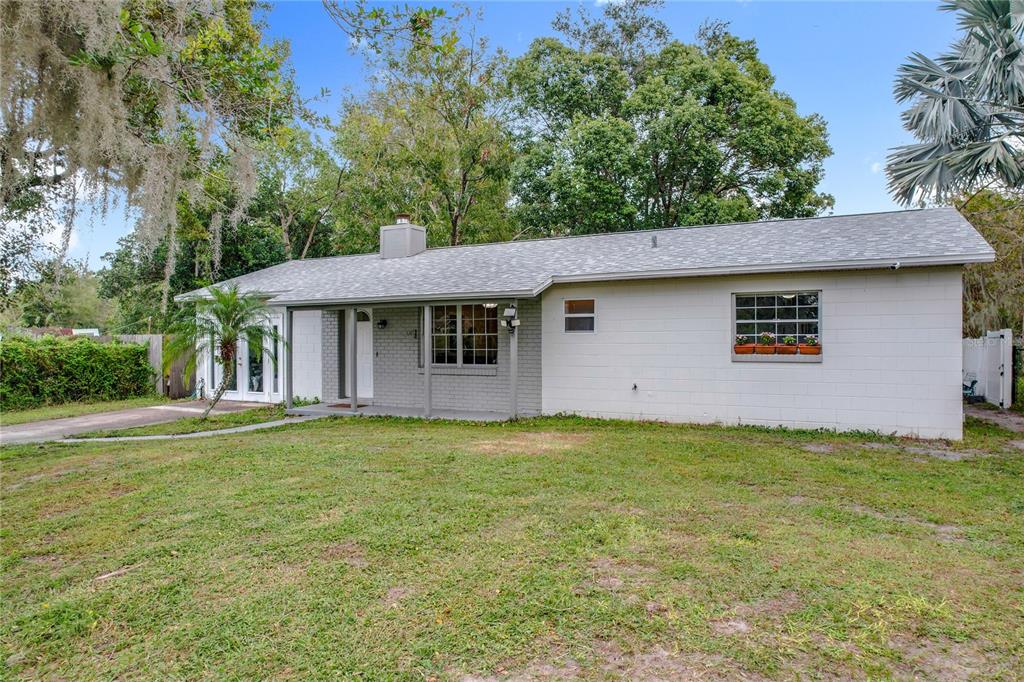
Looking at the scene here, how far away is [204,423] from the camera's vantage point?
33.2 feet

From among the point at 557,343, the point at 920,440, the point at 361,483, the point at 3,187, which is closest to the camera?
the point at 3,187

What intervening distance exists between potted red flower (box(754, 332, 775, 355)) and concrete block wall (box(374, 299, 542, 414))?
3.74 meters

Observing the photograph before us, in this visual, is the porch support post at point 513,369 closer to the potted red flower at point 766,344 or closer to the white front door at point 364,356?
the white front door at point 364,356

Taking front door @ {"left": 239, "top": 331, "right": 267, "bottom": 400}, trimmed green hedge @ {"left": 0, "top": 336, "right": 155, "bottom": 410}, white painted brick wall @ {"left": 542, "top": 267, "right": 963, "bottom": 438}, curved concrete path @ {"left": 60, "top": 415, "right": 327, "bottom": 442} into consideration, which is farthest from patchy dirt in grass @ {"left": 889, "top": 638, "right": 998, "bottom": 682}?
trimmed green hedge @ {"left": 0, "top": 336, "right": 155, "bottom": 410}

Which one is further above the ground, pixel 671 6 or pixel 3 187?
pixel 671 6

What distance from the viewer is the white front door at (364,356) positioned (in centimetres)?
1249

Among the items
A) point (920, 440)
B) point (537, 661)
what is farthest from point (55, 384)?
point (920, 440)

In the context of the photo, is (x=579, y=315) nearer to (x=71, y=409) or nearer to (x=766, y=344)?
(x=766, y=344)

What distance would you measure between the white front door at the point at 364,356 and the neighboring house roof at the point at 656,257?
3.12 feet

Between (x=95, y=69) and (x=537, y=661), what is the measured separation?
14.7 ft

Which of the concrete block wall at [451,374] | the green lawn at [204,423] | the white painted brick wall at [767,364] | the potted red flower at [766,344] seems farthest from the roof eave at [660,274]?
the green lawn at [204,423]

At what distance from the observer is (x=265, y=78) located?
4.53 m

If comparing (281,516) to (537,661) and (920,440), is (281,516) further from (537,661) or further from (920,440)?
(920,440)

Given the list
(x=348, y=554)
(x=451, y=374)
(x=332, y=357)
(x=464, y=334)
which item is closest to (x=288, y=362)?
(x=332, y=357)
